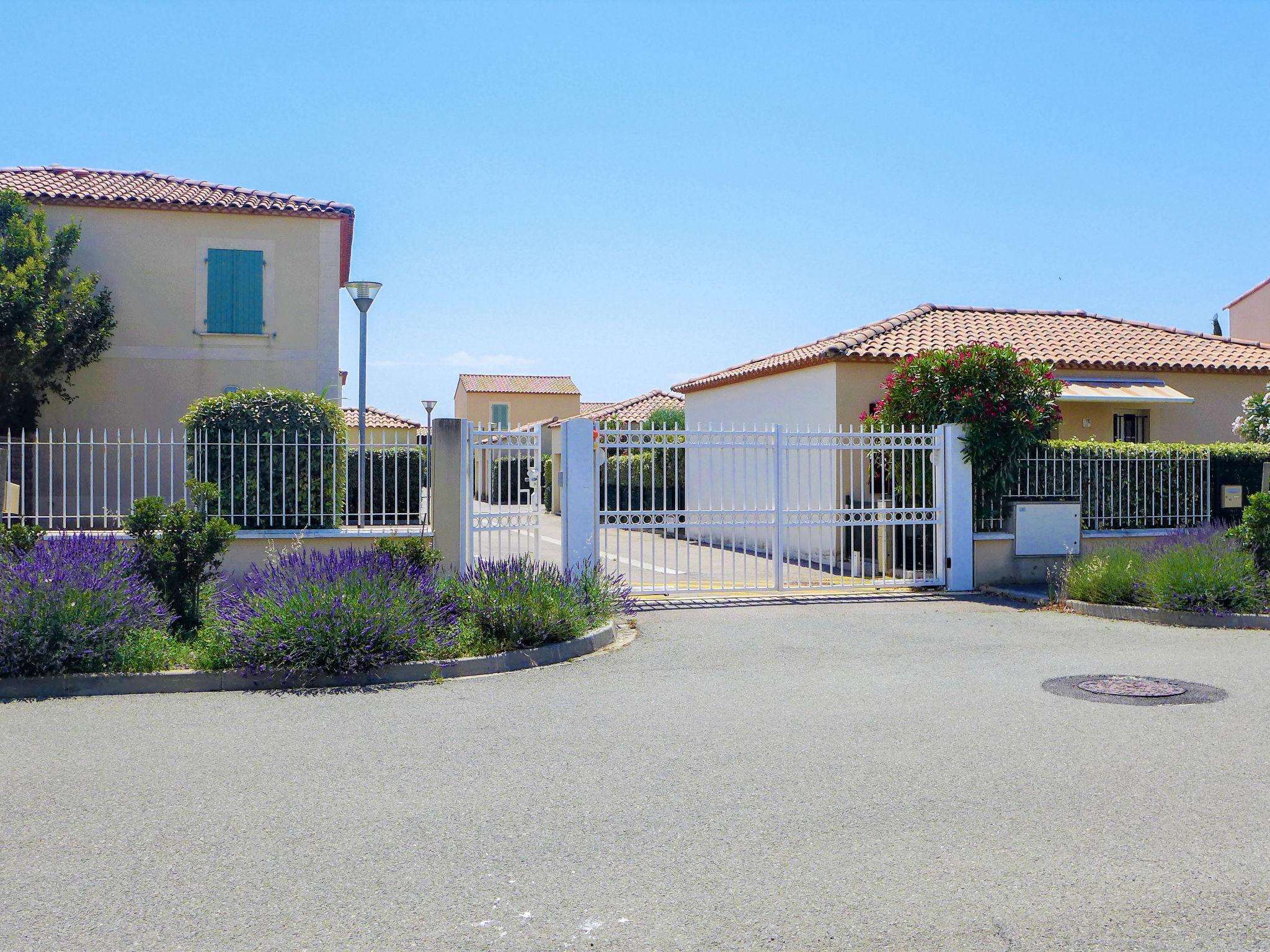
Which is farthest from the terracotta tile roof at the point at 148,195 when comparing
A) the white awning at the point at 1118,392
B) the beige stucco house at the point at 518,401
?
the beige stucco house at the point at 518,401

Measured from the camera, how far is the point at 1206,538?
40.7 feet

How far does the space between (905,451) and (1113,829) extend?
10.3 metres

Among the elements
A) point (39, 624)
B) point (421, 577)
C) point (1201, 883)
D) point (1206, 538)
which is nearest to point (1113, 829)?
point (1201, 883)

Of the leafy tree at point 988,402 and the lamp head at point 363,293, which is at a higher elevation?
the lamp head at point 363,293

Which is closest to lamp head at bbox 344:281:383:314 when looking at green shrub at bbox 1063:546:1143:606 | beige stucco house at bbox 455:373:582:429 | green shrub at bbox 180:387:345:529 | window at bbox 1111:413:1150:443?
green shrub at bbox 180:387:345:529

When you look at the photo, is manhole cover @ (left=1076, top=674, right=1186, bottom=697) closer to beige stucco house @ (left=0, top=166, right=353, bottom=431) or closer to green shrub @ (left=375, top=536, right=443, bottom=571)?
green shrub @ (left=375, top=536, right=443, bottom=571)

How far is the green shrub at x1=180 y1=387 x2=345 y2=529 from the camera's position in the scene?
39.1 feet

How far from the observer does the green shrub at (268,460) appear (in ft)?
39.1

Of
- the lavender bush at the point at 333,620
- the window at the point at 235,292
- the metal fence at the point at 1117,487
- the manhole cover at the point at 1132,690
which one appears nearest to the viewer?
the manhole cover at the point at 1132,690

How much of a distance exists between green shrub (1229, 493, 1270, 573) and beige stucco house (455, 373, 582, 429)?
45069 mm

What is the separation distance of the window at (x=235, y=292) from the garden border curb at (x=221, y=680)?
12.3m

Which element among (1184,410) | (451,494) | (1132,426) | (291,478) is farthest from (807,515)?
(1184,410)

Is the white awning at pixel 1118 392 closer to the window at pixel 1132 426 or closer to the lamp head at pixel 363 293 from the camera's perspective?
the window at pixel 1132 426

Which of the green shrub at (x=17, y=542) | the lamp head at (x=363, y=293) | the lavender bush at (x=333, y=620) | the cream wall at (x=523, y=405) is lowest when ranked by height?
the lavender bush at (x=333, y=620)
